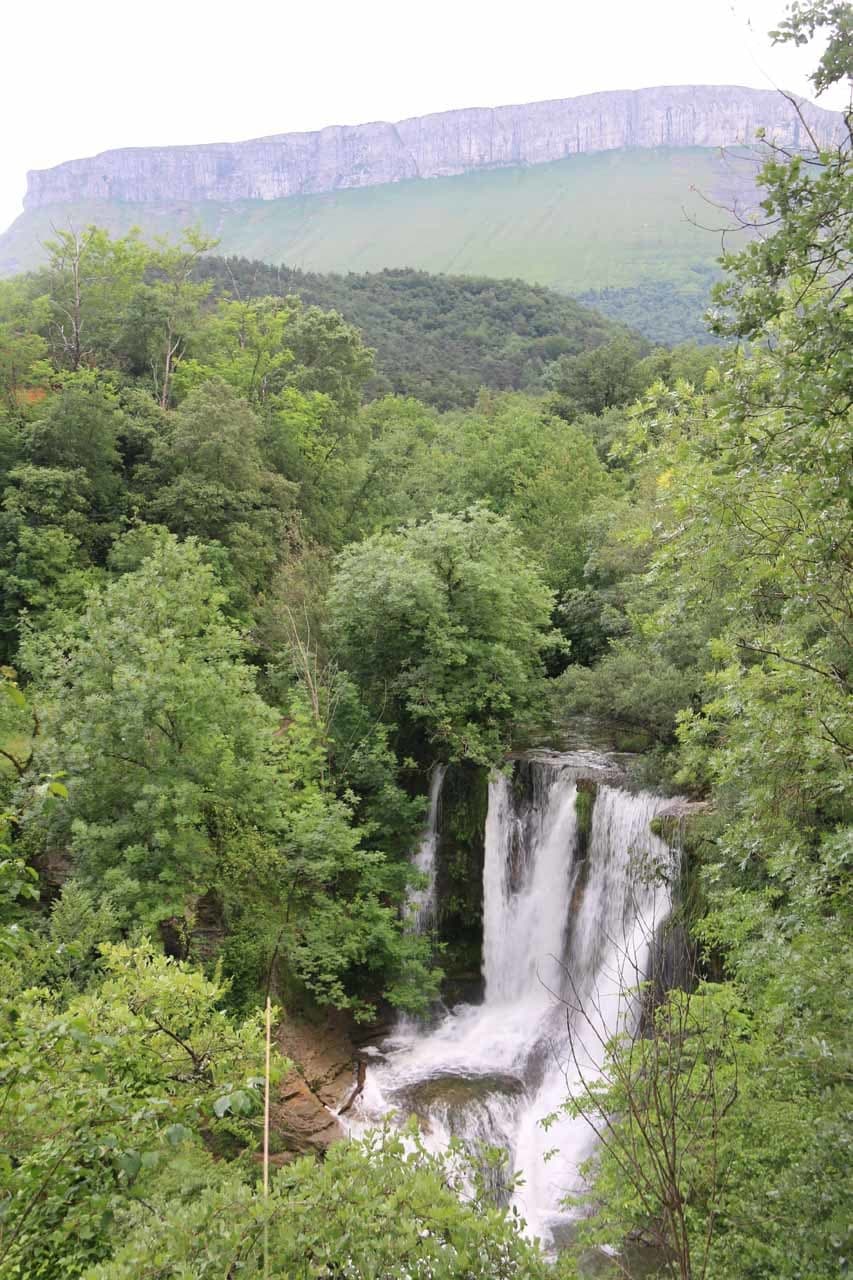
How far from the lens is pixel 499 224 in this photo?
562ft

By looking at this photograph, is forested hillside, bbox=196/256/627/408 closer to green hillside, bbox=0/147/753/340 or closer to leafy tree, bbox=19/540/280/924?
leafy tree, bbox=19/540/280/924

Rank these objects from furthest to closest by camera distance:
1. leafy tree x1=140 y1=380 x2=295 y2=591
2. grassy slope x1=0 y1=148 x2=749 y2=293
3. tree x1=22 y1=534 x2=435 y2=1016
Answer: grassy slope x1=0 y1=148 x2=749 y2=293 → leafy tree x1=140 y1=380 x2=295 y2=591 → tree x1=22 y1=534 x2=435 y2=1016

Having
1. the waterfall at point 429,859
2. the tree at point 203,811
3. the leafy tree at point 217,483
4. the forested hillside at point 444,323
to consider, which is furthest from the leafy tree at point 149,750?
the forested hillside at point 444,323

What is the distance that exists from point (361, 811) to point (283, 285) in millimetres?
54130

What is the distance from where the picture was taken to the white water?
11898 mm

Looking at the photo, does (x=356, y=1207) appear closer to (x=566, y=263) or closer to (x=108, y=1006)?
(x=108, y=1006)

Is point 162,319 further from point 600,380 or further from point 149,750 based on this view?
point 600,380

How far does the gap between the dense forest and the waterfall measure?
369 millimetres

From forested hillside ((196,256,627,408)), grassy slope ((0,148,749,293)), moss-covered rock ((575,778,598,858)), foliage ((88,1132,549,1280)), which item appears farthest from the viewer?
grassy slope ((0,148,749,293))

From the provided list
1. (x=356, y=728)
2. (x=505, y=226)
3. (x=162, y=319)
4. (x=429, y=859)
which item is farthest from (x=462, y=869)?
(x=505, y=226)

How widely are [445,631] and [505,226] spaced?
574ft

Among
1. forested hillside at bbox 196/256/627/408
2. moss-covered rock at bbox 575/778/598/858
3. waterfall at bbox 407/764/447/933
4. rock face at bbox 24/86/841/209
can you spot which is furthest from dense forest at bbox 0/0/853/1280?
rock face at bbox 24/86/841/209

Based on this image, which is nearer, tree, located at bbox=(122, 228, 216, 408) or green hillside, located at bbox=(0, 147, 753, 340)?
tree, located at bbox=(122, 228, 216, 408)

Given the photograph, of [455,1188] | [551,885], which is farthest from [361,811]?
[455,1188]
